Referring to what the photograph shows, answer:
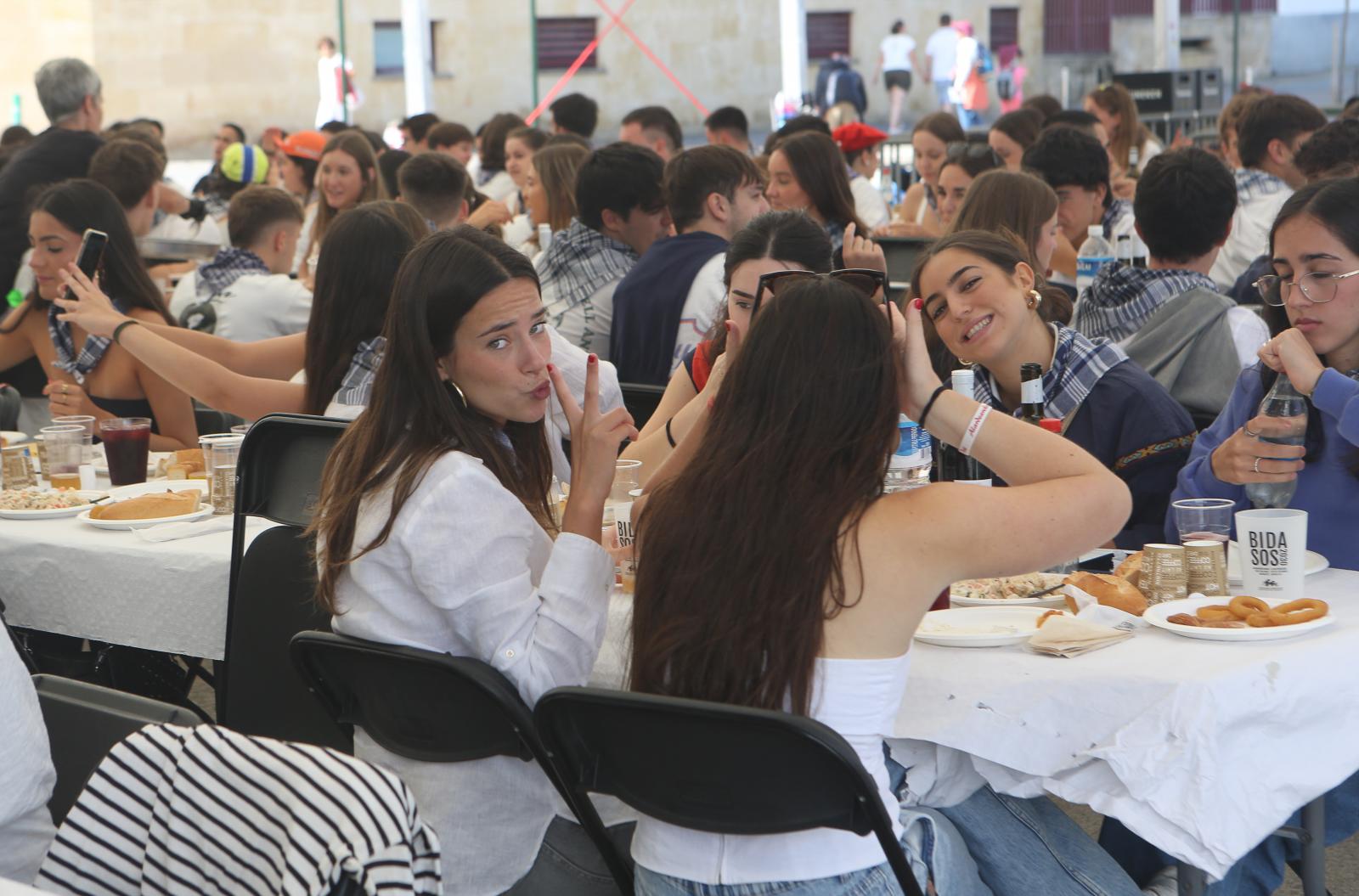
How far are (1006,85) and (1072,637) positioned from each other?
15247 mm

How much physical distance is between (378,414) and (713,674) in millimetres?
671

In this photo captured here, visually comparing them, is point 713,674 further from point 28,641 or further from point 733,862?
point 28,641

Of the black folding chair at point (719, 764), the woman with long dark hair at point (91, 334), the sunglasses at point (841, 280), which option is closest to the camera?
the black folding chair at point (719, 764)

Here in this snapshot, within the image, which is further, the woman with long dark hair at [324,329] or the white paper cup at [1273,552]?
the woman with long dark hair at [324,329]

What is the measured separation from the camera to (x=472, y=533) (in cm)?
193

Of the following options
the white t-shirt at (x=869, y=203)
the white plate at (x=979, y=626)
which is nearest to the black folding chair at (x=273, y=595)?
the white plate at (x=979, y=626)

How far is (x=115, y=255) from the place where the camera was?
13.6 ft

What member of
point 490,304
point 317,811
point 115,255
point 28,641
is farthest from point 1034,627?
point 115,255

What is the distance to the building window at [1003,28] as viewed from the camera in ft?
56.8

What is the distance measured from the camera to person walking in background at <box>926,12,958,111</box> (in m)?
17.0

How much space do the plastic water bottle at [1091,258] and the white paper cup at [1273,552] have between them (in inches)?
87.9

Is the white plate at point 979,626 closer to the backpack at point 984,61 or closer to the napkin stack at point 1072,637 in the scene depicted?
the napkin stack at point 1072,637

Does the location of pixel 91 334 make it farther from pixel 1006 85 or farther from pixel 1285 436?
pixel 1006 85

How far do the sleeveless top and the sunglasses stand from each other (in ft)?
1.48
